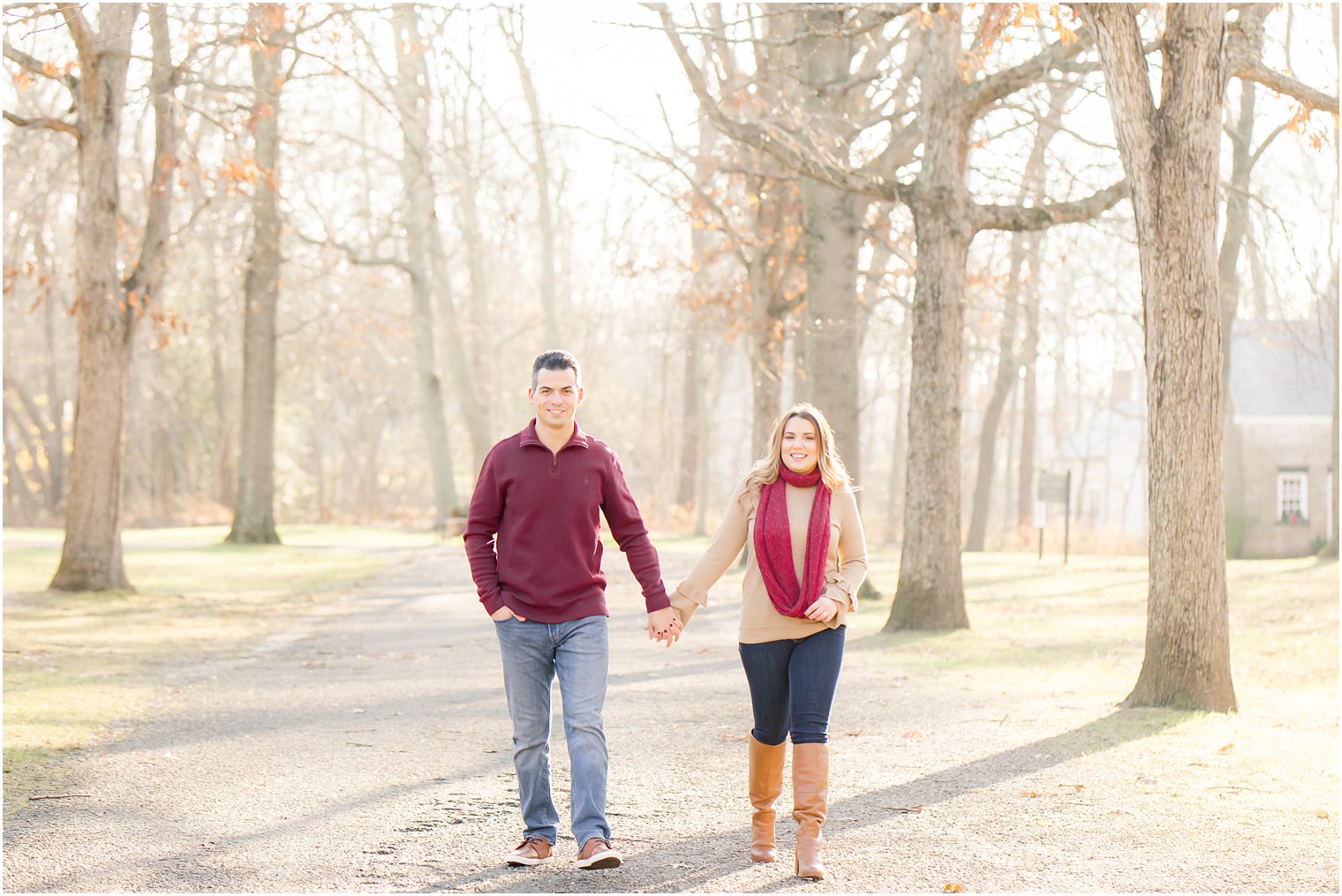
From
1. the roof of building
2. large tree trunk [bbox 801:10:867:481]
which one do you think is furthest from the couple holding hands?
the roof of building

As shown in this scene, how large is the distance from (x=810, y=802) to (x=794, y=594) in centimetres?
83

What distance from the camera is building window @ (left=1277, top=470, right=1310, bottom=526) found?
44844mm

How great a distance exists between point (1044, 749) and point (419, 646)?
722 cm

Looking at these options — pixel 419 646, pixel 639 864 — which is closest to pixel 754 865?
pixel 639 864

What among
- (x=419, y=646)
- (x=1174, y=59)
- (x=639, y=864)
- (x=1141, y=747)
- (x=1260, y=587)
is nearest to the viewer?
(x=639, y=864)

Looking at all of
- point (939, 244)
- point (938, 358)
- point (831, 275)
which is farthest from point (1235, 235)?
point (938, 358)

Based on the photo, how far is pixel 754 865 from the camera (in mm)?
5852

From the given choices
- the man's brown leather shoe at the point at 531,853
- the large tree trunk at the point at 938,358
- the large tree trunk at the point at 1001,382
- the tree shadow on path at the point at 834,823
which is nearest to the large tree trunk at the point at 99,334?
the large tree trunk at the point at 938,358

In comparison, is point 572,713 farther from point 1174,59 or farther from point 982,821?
point 1174,59

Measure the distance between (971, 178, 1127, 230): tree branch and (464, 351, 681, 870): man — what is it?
31.5ft

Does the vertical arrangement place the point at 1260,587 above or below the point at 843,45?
below

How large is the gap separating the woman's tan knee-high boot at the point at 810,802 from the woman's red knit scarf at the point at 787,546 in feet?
1.86

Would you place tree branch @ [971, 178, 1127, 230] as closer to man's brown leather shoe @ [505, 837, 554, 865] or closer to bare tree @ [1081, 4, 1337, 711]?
bare tree @ [1081, 4, 1337, 711]

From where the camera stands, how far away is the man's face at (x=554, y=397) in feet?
19.3
